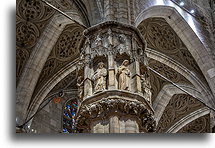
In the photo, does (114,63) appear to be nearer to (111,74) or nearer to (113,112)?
(111,74)

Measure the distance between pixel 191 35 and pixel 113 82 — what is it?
630 cm

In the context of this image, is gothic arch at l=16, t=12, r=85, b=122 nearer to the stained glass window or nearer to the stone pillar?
the stained glass window

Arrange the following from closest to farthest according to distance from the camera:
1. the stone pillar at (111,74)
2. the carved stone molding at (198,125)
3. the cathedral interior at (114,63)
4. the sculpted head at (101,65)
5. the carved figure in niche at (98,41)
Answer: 1. the cathedral interior at (114,63)
2. the stone pillar at (111,74)
3. the sculpted head at (101,65)
4. the carved figure in niche at (98,41)
5. the carved stone molding at (198,125)

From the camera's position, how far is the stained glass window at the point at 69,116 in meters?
15.2

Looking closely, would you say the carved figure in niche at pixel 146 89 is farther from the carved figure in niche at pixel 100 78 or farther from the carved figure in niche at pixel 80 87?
the carved figure in niche at pixel 80 87

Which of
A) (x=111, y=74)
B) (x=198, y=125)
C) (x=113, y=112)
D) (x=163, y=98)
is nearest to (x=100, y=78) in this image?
(x=111, y=74)

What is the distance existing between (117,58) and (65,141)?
11.0 ft

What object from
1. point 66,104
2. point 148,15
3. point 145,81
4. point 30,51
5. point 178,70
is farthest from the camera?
point 66,104

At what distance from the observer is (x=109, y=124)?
7.11 meters

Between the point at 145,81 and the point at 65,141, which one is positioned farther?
the point at 145,81

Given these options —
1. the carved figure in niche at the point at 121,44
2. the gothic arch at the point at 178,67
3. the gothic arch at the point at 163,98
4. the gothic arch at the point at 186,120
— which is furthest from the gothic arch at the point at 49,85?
the carved figure in niche at the point at 121,44

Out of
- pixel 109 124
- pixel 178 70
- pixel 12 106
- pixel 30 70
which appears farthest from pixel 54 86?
pixel 12 106

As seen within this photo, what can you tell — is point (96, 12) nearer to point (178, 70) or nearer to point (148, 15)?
point (148, 15)

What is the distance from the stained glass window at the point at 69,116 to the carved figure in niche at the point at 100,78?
7.40 m
